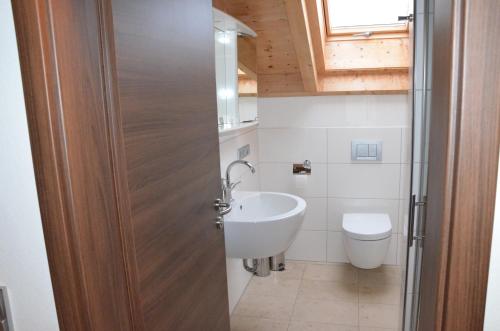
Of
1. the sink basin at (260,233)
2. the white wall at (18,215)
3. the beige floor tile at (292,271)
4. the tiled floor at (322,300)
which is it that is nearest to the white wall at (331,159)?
the beige floor tile at (292,271)

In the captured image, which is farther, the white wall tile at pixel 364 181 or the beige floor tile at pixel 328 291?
the white wall tile at pixel 364 181

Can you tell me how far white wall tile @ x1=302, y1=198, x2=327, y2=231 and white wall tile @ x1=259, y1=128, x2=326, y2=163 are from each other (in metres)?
0.35

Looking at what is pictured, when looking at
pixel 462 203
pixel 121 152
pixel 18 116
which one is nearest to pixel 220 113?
pixel 121 152

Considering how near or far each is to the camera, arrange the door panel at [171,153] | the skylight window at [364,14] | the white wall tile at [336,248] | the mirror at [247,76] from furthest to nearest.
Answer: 1. the white wall tile at [336,248]
2. the skylight window at [364,14]
3. the mirror at [247,76]
4. the door panel at [171,153]

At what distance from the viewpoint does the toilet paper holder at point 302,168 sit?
3142 millimetres

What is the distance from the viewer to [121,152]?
0.90 meters

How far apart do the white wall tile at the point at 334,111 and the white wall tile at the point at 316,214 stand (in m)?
0.64

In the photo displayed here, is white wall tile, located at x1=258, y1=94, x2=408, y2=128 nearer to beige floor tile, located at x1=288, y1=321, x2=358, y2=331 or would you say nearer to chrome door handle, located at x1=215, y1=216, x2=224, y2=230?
beige floor tile, located at x1=288, y1=321, x2=358, y2=331

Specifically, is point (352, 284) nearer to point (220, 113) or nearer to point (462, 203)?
point (220, 113)

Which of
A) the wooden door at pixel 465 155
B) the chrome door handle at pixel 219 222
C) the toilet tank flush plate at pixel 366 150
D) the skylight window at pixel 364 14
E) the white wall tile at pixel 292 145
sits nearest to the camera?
the wooden door at pixel 465 155

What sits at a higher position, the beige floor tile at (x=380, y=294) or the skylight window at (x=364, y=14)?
the skylight window at (x=364, y=14)

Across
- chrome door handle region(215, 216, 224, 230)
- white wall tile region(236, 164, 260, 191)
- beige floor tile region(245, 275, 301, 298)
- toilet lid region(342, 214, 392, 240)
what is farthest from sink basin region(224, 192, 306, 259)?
beige floor tile region(245, 275, 301, 298)

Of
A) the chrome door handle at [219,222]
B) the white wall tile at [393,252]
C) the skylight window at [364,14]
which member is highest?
the skylight window at [364,14]

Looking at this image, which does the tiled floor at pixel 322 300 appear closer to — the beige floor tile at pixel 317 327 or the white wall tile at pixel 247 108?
the beige floor tile at pixel 317 327
